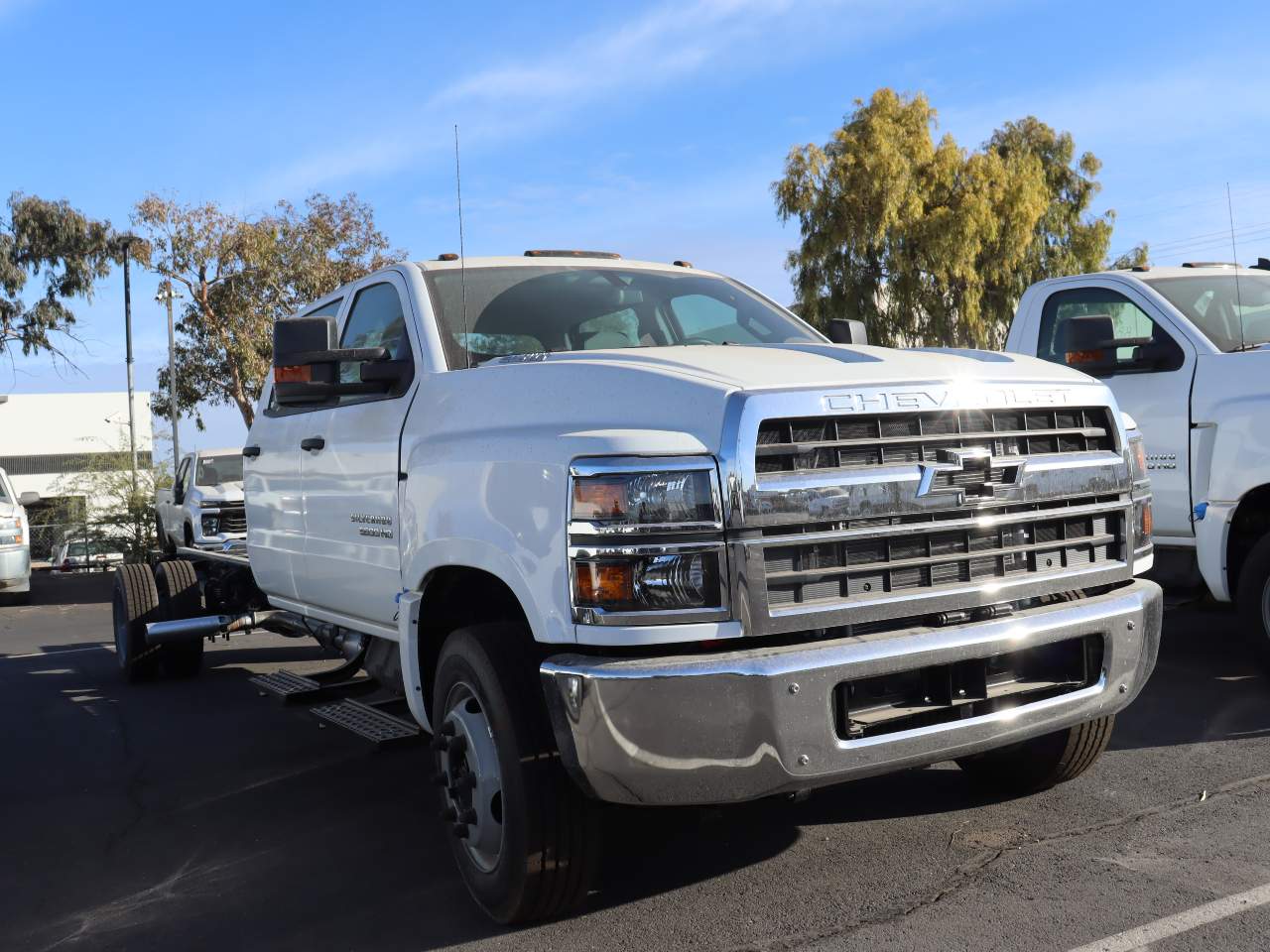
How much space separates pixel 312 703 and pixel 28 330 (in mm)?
34694

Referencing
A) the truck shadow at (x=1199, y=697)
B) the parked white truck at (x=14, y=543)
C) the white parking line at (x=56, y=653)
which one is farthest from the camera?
the parked white truck at (x=14, y=543)

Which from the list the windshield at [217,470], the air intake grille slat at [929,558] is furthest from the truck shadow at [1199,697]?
the windshield at [217,470]

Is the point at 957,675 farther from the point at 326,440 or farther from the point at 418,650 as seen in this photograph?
the point at 326,440

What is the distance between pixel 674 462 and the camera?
10.5 feet

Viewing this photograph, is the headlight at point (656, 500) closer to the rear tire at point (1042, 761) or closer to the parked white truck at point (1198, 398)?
the rear tire at point (1042, 761)

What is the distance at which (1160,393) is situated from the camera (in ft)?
21.6

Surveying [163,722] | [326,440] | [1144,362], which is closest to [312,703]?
[326,440]

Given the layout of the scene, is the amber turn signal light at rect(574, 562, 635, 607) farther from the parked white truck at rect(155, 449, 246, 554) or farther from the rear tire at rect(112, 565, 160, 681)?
the parked white truck at rect(155, 449, 246, 554)

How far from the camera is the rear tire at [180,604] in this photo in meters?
8.05

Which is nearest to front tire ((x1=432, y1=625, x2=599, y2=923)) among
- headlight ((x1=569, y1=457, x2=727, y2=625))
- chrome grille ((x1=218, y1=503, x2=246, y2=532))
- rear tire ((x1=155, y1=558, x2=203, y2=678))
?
headlight ((x1=569, y1=457, x2=727, y2=625))

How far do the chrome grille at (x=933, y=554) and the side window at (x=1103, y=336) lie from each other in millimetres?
2888

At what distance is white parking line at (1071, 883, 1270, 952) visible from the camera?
329cm

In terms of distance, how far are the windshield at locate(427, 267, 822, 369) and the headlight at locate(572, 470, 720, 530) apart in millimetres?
1454

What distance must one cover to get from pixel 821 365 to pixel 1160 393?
3.66 meters
